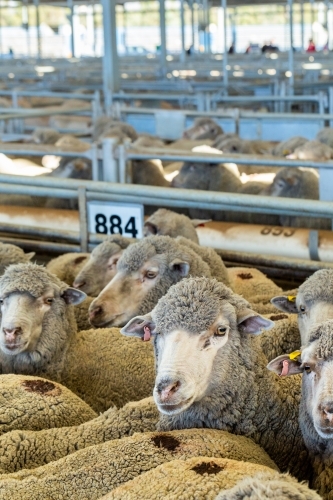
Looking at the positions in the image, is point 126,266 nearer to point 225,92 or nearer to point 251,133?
point 251,133

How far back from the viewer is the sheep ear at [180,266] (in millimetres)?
3571

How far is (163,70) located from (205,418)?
38.8 feet

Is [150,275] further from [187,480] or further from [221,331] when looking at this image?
[187,480]

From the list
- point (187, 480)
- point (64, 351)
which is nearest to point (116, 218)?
point (64, 351)

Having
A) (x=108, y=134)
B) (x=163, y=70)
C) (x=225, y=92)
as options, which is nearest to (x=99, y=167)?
(x=108, y=134)

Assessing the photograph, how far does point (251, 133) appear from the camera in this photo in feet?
30.2

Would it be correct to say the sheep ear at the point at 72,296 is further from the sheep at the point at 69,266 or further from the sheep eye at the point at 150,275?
the sheep at the point at 69,266

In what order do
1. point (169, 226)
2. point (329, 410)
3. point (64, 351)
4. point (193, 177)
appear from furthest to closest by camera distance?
point (193, 177), point (169, 226), point (64, 351), point (329, 410)

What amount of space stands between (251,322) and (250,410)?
280 mm

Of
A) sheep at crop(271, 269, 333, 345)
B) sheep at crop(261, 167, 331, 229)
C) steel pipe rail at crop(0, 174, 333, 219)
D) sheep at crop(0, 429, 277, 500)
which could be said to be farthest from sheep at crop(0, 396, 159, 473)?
sheep at crop(261, 167, 331, 229)

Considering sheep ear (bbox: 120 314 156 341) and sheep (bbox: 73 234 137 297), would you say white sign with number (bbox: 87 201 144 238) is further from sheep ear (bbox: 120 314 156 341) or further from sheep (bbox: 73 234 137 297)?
sheep ear (bbox: 120 314 156 341)

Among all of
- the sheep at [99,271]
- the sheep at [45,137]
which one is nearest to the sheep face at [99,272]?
the sheep at [99,271]

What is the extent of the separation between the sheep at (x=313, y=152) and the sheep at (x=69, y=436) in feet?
13.2

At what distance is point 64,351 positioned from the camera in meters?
3.42
